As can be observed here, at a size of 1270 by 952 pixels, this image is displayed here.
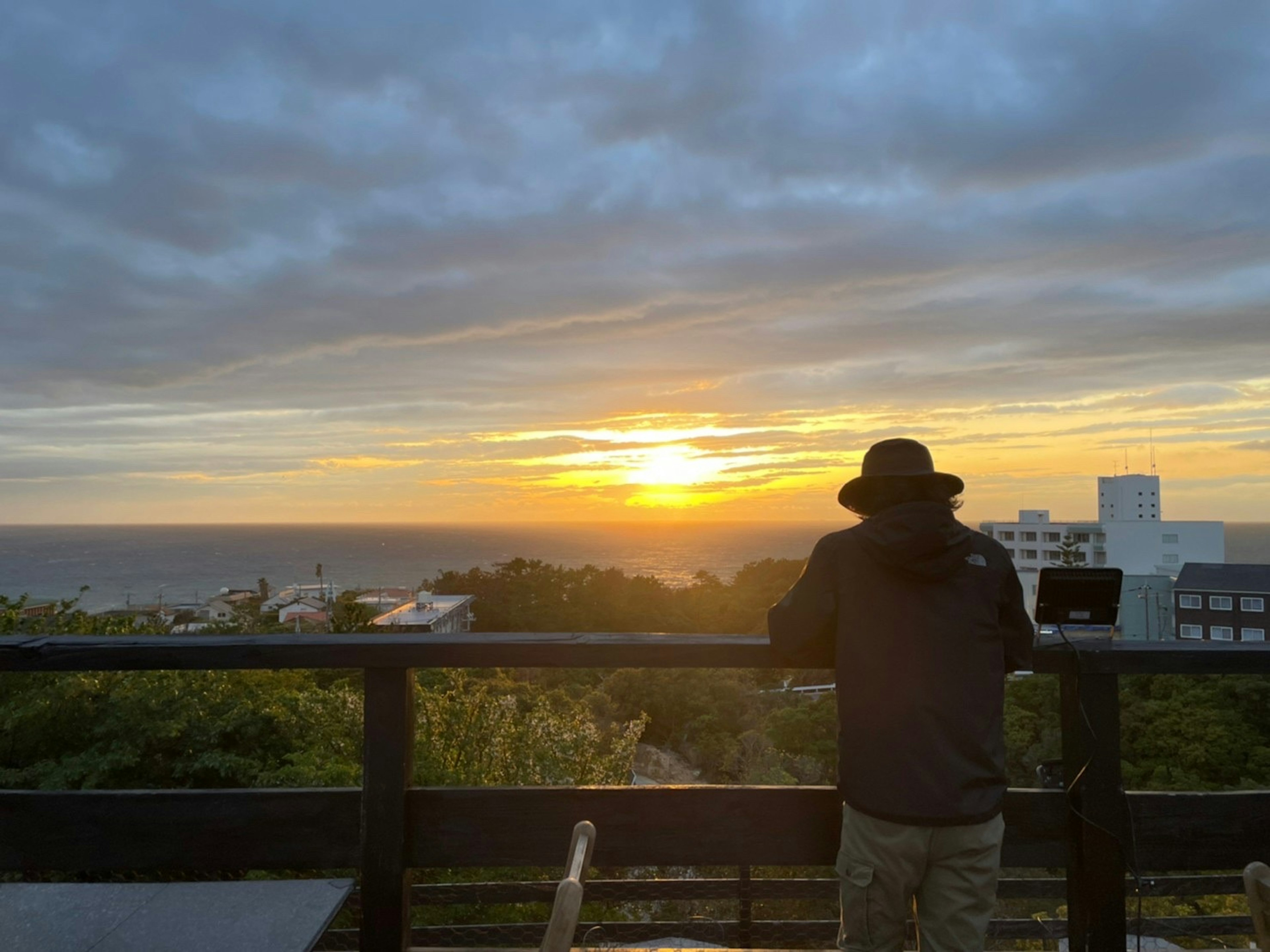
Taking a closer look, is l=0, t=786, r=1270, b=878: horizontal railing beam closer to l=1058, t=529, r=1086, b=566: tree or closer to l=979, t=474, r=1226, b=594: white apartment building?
l=1058, t=529, r=1086, b=566: tree

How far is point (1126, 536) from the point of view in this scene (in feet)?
184

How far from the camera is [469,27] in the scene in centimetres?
889

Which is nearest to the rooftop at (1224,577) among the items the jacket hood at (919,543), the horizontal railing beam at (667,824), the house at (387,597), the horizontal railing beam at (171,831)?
the house at (387,597)

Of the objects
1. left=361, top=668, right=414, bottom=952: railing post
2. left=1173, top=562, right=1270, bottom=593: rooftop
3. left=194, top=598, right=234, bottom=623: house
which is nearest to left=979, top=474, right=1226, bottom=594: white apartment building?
left=1173, top=562, right=1270, bottom=593: rooftop

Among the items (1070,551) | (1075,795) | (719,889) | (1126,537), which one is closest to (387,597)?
(719,889)

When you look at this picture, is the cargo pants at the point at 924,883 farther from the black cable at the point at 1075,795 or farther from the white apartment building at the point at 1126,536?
the white apartment building at the point at 1126,536

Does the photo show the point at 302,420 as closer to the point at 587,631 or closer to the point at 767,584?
the point at 767,584

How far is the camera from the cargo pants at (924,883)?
1745 millimetres

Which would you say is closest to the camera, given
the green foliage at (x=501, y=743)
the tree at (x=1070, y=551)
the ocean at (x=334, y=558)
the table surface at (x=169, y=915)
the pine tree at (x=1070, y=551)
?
the table surface at (x=169, y=915)

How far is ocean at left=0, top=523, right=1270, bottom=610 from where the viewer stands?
76.7m

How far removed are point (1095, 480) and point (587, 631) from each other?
81.0m

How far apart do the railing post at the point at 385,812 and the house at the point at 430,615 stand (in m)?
8.49

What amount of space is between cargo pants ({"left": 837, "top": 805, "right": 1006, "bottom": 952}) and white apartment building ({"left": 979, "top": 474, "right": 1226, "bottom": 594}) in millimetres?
52200

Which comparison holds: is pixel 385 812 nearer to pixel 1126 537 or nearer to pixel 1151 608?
pixel 1151 608
